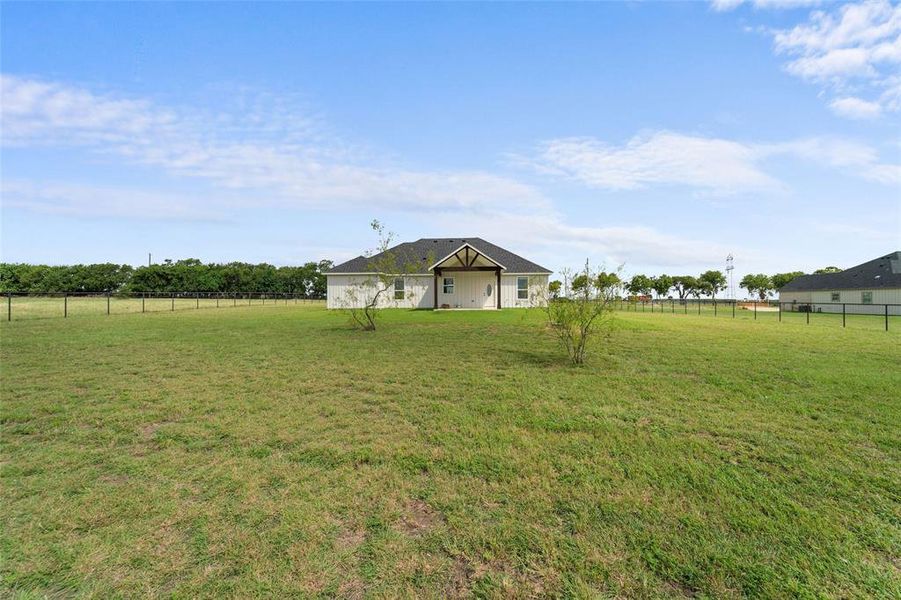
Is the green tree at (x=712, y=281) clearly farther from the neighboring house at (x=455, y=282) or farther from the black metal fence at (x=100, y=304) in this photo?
the black metal fence at (x=100, y=304)

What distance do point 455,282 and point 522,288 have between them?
5054 millimetres

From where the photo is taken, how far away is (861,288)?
107ft

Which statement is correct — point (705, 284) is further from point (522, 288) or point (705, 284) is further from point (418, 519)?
point (418, 519)

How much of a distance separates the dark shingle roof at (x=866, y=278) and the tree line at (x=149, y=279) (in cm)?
5492

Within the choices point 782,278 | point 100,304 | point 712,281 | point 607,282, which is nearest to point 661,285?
point 712,281

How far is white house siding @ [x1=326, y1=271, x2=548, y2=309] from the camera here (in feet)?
93.8

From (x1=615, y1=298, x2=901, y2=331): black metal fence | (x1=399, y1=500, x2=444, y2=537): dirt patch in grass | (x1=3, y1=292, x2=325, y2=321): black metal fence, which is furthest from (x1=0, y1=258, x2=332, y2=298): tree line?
(x1=399, y1=500, x2=444, y2=537): dirt patch in grass

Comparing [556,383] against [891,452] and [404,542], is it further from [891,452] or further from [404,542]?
→ [404,542]

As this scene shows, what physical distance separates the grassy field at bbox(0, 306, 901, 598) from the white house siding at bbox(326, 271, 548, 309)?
21.1 metres

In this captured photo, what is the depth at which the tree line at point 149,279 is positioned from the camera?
4966 centimetres

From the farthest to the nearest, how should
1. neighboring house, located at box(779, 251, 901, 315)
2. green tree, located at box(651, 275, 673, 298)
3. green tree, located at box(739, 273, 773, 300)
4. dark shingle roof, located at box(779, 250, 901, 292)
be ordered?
green tree, located at box(739, 273, 773, 300)
green tree, located at box(651, 275, 673, 298)
dark shingle roof, located at box(779, 250, 901, 292)
neighboring house, located at box(779, 251, 901, 315)

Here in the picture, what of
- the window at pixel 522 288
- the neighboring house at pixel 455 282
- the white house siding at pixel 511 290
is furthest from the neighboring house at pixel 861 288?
the neighboring house at pixel 455 282

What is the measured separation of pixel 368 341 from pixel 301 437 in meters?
7.39

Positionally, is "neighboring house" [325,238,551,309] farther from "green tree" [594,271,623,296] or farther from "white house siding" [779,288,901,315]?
"green tree" [594,271,623,296]
